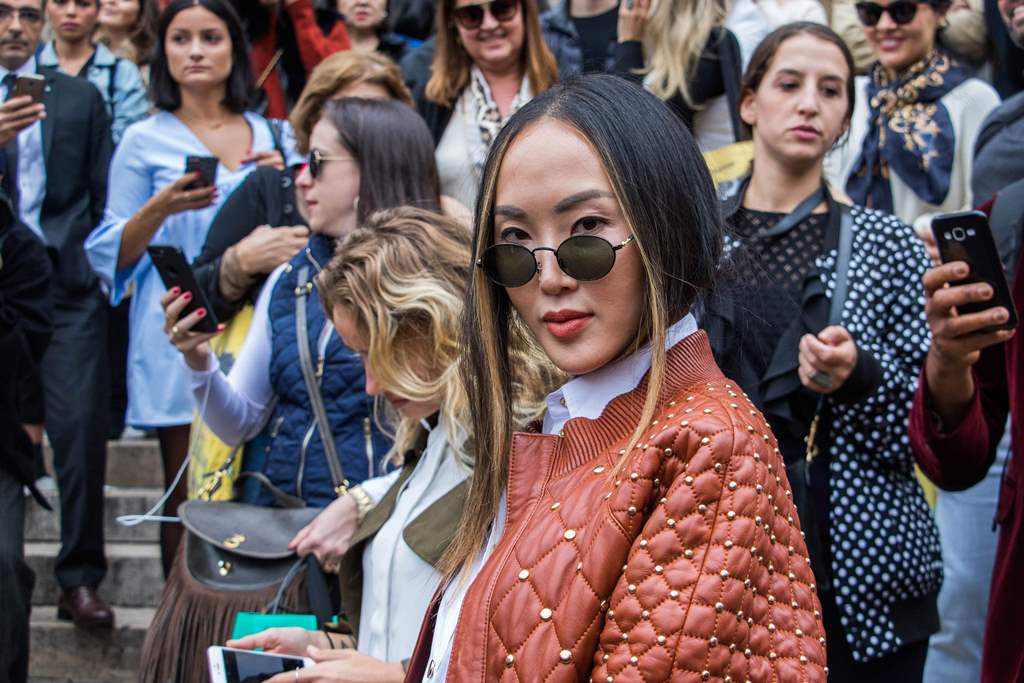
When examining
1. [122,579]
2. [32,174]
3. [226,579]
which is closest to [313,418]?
[226,579]

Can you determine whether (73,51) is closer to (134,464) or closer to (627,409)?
(134,464)

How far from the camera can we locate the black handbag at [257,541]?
3609 millimetres

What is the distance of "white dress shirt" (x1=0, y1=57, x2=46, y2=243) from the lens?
6375 millimetres

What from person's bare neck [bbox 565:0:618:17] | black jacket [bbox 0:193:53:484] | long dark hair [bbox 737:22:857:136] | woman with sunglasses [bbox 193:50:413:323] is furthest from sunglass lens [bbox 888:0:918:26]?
black jacket [bbox 0:193:53:484]

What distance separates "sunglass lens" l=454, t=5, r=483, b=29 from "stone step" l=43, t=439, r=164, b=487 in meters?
3.02

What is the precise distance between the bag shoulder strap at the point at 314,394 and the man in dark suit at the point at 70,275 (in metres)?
2.23

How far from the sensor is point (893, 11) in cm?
518

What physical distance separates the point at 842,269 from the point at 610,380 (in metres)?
2.00

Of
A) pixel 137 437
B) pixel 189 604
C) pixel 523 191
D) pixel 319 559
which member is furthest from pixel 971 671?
pixel 137 437

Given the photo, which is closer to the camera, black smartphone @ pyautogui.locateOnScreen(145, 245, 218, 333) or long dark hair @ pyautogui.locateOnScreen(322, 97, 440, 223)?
black smartphone @ pyautogui.locateOnScreen(145, 245, 218, 333)

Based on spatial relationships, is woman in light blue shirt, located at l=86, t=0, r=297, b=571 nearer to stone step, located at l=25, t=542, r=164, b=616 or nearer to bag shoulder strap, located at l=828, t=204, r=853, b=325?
stone step, located at l=25, t=542, r=164, b=616

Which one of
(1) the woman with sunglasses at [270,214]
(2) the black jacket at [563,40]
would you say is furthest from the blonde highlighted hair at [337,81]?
(2) the black jacket at [563,40]

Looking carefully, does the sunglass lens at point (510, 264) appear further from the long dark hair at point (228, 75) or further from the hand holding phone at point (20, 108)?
the long dark hair at point (228, 75)

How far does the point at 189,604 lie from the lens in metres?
3.62
